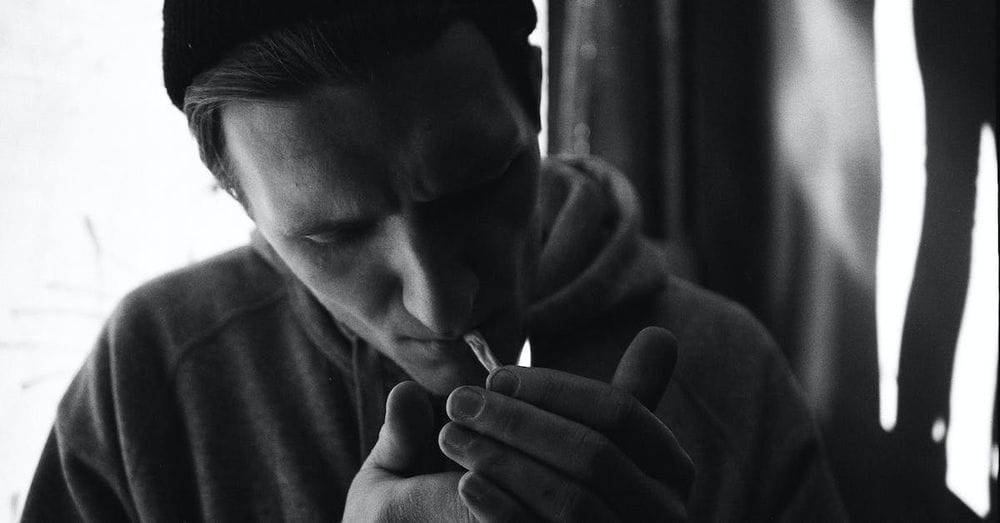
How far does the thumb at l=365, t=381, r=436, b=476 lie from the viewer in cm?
53

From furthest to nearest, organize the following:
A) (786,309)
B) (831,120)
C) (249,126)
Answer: (786,309)
(831,120)
(249,126)

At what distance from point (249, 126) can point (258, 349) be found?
0.40 m

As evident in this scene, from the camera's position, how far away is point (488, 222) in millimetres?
670

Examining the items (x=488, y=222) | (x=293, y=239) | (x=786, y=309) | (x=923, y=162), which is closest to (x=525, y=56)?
(x=488, y=222)

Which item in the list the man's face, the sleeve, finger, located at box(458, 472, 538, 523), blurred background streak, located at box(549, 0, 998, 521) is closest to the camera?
finger, located at box(458, 472, 538, 523)

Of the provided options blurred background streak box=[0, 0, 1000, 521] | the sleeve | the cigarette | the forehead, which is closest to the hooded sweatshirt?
the sleeve

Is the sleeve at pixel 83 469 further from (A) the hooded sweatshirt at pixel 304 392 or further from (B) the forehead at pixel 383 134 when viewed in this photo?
(B) the forehead at pixel 383 134

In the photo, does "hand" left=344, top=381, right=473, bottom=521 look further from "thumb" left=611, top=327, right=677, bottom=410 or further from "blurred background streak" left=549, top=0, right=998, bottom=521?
"blurred background streak" left=549, top=0, right=998, bottom=521

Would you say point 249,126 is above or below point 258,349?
above

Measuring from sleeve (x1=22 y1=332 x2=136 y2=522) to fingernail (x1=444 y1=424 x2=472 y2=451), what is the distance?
0.55m

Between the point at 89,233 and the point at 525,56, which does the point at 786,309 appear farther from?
the point at 89,233

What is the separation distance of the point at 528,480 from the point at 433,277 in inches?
8.2

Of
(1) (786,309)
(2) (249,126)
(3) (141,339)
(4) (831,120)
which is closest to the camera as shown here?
(2) (249,126)

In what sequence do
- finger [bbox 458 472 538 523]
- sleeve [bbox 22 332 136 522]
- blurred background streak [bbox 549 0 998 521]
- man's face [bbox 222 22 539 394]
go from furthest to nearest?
1. blurred background streak [bbox 549 0 998 521]
2. sleeve [bbox 22 332 136 522]
3. man's face [bbox 222 22 539 394]
4. finger [bbox 458 472 538 523]
